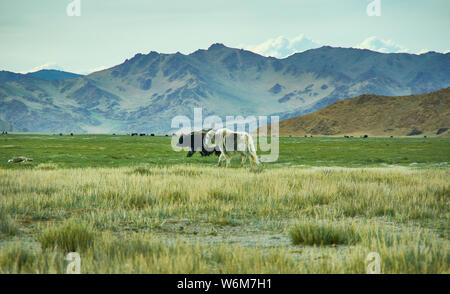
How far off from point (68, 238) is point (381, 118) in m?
148

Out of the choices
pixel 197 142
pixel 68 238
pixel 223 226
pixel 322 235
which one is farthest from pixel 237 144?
pixel 68 238

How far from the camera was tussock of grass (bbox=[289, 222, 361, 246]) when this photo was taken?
6.31 m

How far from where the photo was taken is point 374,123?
140 metres

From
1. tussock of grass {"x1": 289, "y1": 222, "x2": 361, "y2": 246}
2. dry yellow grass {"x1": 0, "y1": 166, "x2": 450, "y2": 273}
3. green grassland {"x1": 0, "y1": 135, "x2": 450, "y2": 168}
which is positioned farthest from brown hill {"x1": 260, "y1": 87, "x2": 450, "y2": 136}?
tussock of grass {"x1": 289, "y1": 222, "x2": 361, "y2": 246}

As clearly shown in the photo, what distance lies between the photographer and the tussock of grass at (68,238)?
Answer: 18.9 feet

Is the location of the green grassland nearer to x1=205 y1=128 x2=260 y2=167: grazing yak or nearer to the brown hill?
x1=205 y1=128 x2=260 y2=167: grazing yak

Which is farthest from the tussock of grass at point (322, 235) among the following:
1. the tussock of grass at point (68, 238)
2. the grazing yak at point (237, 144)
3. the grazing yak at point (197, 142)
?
the grazing yak at point (197, 142)

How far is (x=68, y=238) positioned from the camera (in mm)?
5840

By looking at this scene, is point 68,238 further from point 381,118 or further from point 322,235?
point 381,118

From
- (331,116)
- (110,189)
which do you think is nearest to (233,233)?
(110,189)
